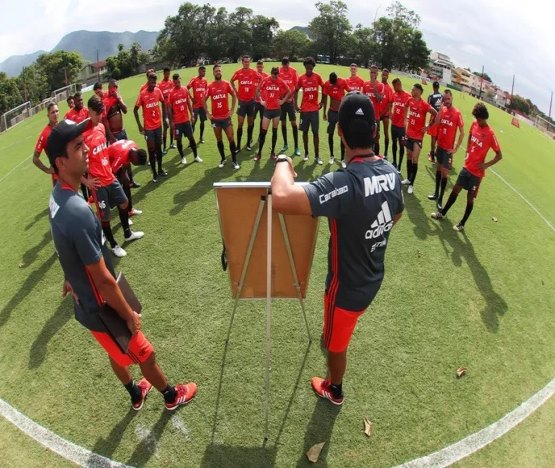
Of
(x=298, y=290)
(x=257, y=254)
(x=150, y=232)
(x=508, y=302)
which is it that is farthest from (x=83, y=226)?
(x=508, y=302)

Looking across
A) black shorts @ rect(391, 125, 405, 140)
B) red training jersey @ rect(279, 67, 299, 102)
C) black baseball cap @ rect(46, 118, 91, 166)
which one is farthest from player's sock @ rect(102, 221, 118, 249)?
black shorts @ rect(391, 125, 405, 140)

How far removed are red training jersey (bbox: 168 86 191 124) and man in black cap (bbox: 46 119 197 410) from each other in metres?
7.51

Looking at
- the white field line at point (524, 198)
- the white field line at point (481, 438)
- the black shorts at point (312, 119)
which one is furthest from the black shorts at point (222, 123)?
the white field line at point (481, 438)

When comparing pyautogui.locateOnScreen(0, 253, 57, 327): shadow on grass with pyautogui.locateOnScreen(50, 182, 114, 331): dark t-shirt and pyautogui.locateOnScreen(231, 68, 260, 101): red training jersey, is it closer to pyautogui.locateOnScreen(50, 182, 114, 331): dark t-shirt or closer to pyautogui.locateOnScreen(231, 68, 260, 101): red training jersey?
pyautogui.locateOnScreen(50, 182, 114, 331): dark t-shirt

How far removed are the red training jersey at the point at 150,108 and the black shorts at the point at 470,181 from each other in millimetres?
6866

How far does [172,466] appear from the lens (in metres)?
3.84

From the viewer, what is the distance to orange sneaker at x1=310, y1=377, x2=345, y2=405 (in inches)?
173

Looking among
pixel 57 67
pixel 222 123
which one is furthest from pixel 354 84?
pixel 57 67

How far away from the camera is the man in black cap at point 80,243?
9.62 ft

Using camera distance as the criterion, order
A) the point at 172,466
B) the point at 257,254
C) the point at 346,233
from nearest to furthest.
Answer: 1. the point at 346,233
2. the point at 172,466
3. the point at 257,254

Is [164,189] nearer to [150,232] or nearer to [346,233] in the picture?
[150,232]

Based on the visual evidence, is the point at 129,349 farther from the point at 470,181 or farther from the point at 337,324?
the point at 470,181

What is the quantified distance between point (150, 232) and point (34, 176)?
6.33 metres

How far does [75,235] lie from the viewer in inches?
114
